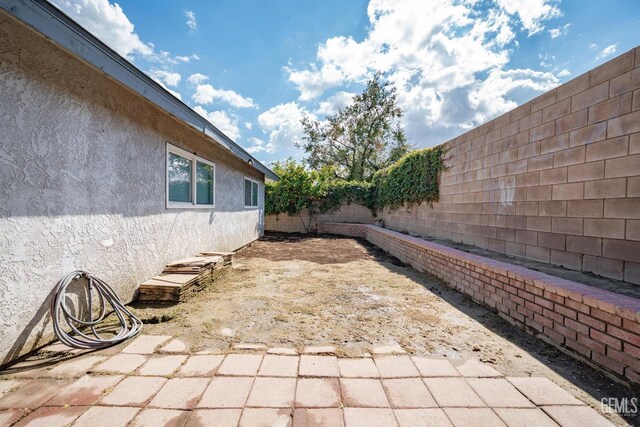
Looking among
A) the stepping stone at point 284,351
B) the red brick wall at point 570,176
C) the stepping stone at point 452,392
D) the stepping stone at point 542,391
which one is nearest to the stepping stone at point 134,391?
the stepping stone at point 284,351

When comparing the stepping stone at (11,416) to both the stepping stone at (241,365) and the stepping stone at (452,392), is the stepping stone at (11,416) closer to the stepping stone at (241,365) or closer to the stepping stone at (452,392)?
the stepping stone at (241,365)

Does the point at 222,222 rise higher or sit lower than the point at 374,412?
higher

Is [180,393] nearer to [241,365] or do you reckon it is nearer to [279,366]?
[241,365]

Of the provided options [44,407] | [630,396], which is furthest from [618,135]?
[44,407]

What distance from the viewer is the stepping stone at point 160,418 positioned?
54.7 inches

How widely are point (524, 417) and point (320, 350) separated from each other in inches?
53.2

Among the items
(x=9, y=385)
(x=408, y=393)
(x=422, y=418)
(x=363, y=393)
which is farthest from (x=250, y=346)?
(x=9, y=385)

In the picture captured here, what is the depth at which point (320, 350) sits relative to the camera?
216 cm

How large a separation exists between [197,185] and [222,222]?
1.42 m

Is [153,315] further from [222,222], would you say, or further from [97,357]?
[222,222]

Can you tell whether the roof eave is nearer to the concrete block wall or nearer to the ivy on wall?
the ivy on wall

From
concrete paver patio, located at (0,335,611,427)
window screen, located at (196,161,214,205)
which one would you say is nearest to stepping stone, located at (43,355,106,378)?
concrete paver patio, located at (0,335,611,427)

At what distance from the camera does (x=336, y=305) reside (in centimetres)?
326

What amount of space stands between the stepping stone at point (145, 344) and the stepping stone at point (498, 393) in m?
2.48
